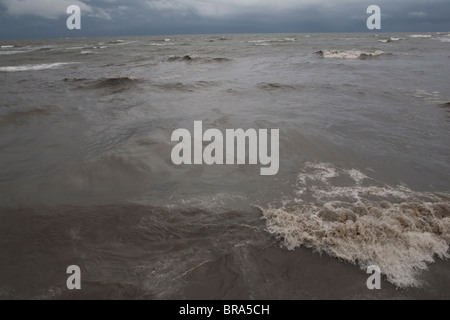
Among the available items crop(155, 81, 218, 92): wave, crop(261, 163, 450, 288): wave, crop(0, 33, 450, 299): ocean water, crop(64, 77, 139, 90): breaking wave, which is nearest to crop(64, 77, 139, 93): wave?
crop(64, 77, 139, 90): breaking wave

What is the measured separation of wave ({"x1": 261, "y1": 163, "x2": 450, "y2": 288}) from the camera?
333cm

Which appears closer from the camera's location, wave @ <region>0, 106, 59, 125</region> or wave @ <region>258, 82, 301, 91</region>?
wave @ <region>0, 106, 59, 125</region>

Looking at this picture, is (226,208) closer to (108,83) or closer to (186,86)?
(186,86)

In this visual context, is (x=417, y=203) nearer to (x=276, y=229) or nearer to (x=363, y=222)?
(x=363, y=222)

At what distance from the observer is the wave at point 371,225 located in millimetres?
3334

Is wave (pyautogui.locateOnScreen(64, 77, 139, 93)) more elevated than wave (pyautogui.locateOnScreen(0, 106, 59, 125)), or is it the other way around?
wave (pyautogui.locateOnScreen(64, 77, 139, 93))

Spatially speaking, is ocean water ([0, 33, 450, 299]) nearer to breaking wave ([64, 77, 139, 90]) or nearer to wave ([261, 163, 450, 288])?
wave ([261, 163, 450, 288])

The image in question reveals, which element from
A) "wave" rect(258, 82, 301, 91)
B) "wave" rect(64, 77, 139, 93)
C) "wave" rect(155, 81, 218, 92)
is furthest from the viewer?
"wave" rect(64, 77, 139, 93)

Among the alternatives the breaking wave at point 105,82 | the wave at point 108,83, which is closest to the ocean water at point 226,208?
Result: the wave at point 108,83

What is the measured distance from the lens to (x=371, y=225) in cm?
382

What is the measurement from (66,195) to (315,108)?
26.7 feet

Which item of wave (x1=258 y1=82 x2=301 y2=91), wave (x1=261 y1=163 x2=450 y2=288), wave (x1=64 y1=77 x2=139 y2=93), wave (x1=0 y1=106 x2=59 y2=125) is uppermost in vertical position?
wave (x1=64 y1=77 x2=139 y2=93)
